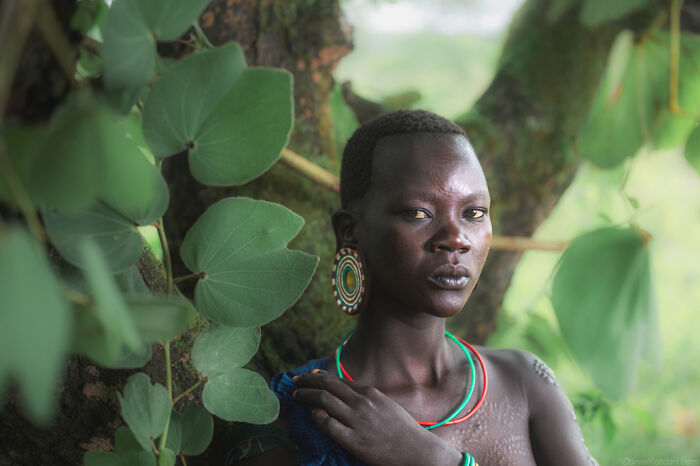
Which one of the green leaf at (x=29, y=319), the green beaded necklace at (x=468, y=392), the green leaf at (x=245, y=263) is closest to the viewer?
the green leaf at (x=29, y=319)

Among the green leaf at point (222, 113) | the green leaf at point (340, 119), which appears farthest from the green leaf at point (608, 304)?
the green leaf at point (340, 119)

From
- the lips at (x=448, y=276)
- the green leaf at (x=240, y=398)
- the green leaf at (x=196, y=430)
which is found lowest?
the green leaf at (x=196, y=430)

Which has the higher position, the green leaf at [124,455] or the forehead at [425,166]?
the forehead at [425,166]

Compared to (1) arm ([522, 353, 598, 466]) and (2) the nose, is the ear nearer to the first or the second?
(2) the nose

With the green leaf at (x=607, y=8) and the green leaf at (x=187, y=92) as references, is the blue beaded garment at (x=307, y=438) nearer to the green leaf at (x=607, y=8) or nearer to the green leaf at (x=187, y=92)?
the green leaf at (x=187, y=92)

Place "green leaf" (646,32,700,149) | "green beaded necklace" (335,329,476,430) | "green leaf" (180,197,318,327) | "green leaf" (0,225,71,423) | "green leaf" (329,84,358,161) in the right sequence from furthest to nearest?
"green leaf" (329,84,358,161)
"green beaded necklace" (335,329,476,430)
"green leaf" (646,32,700,149)
"green leaf" (180,197,318,327)
"green leaf" (0,225,71,423)

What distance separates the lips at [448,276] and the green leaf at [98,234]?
1.14 feet

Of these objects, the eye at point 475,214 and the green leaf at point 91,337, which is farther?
the eye at point 475,214

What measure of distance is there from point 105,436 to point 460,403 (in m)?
0.42

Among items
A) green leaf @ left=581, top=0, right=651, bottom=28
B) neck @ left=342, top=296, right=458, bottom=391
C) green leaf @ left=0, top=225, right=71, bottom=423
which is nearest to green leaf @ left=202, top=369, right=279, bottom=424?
neck @ left=342, top=296, right=458, bottom=391

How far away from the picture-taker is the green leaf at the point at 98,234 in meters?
0.45

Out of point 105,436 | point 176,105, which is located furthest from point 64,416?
point 176,105

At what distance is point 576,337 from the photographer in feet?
1.93

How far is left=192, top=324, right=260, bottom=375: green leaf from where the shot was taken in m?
0.60
